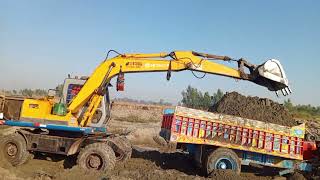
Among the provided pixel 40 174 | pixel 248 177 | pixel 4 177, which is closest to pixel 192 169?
pixel 248 177

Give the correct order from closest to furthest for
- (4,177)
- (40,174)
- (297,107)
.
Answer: (4,177), (40,174), (297,107)

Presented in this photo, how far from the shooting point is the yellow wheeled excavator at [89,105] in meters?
12.4

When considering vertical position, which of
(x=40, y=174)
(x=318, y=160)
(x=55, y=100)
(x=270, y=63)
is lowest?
(x=40, y=174)

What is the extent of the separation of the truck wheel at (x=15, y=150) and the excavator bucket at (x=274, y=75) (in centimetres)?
779

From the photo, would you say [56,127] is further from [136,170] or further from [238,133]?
[238,133]

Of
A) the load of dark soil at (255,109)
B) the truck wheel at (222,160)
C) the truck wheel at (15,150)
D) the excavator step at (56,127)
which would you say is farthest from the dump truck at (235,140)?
the truck wheel at (15,150)

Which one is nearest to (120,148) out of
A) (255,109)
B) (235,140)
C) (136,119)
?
(235,140)

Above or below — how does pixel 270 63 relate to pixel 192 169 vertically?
above

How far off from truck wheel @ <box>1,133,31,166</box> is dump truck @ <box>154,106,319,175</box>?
465 centimetres

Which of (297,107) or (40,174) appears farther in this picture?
(297,107)

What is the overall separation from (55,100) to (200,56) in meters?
4.92

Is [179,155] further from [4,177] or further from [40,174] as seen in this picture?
[4,177]

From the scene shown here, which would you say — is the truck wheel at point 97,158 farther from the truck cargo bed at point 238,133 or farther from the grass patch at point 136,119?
the grass patch at point 136,119

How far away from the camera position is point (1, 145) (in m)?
12.7
